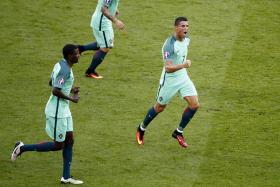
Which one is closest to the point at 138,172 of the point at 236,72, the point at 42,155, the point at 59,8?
the point at 42,155

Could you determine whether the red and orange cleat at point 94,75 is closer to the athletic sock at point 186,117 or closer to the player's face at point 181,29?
the athletic sock at point 186,117

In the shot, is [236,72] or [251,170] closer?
[251,170]

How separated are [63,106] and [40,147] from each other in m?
0.81

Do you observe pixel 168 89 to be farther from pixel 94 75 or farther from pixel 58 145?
pixel 94 75

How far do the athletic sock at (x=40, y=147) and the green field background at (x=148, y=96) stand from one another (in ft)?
1.33

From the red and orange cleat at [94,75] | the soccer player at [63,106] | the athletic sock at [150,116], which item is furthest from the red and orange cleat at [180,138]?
the red and orange cleat at [94,75]

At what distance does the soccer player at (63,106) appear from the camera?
10.4 meters

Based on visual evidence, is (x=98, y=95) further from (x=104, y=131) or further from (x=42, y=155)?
(x=42, y=155)

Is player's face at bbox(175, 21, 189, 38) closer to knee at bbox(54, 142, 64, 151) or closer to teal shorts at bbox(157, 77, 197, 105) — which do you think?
teal shorts at bbox(157, 77, 197, 105)

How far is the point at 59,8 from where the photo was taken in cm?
1719

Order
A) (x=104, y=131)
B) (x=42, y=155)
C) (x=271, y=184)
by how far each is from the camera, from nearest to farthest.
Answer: (x=271, y=184) → (x=42, y=155) → (x=104, y=131)

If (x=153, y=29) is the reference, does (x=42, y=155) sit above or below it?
below

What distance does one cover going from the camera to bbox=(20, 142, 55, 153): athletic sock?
10.9 m

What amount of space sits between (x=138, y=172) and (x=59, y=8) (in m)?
7.11
